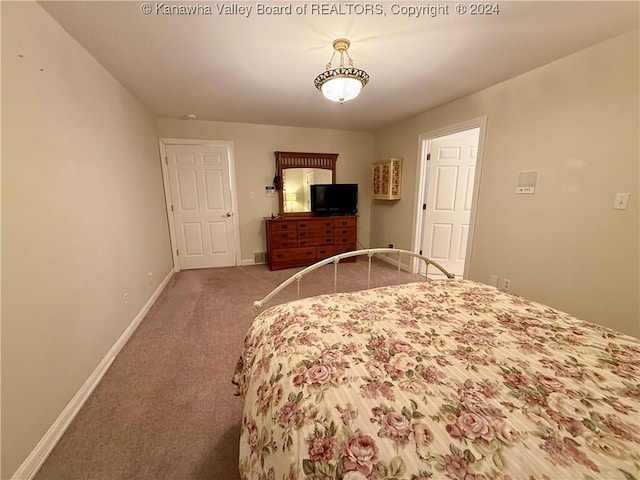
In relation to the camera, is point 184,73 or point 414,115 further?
point 414,115

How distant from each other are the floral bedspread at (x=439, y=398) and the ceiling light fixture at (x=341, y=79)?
1.65 meters

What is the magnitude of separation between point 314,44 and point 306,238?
2743 millimetres

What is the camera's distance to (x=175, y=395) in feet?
5.32

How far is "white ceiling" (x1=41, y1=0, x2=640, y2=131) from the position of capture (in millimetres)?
1531

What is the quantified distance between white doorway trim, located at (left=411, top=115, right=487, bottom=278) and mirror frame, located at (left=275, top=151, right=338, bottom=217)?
1.53 metres

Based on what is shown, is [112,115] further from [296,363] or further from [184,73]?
[296,363]

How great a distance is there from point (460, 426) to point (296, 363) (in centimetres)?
52

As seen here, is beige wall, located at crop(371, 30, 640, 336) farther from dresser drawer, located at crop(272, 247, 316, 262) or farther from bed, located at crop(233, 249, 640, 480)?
dresser drawer, located at crop(272, 247, 316, 262)

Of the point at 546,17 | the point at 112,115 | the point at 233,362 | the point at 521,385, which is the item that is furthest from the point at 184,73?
the point at 521,385

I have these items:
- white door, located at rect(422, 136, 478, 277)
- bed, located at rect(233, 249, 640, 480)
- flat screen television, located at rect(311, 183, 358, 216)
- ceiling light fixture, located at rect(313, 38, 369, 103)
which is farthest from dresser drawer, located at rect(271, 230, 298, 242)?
bed, located at rect(233, 249, 640, 480)

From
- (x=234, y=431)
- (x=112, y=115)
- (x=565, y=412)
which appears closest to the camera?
(x=565, y=412)

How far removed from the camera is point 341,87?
1863 mm

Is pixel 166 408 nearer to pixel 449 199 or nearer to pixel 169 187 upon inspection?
pixel 169 187

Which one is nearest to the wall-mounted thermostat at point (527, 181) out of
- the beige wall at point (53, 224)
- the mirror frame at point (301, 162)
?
the mirror frame at point (301, 162)
